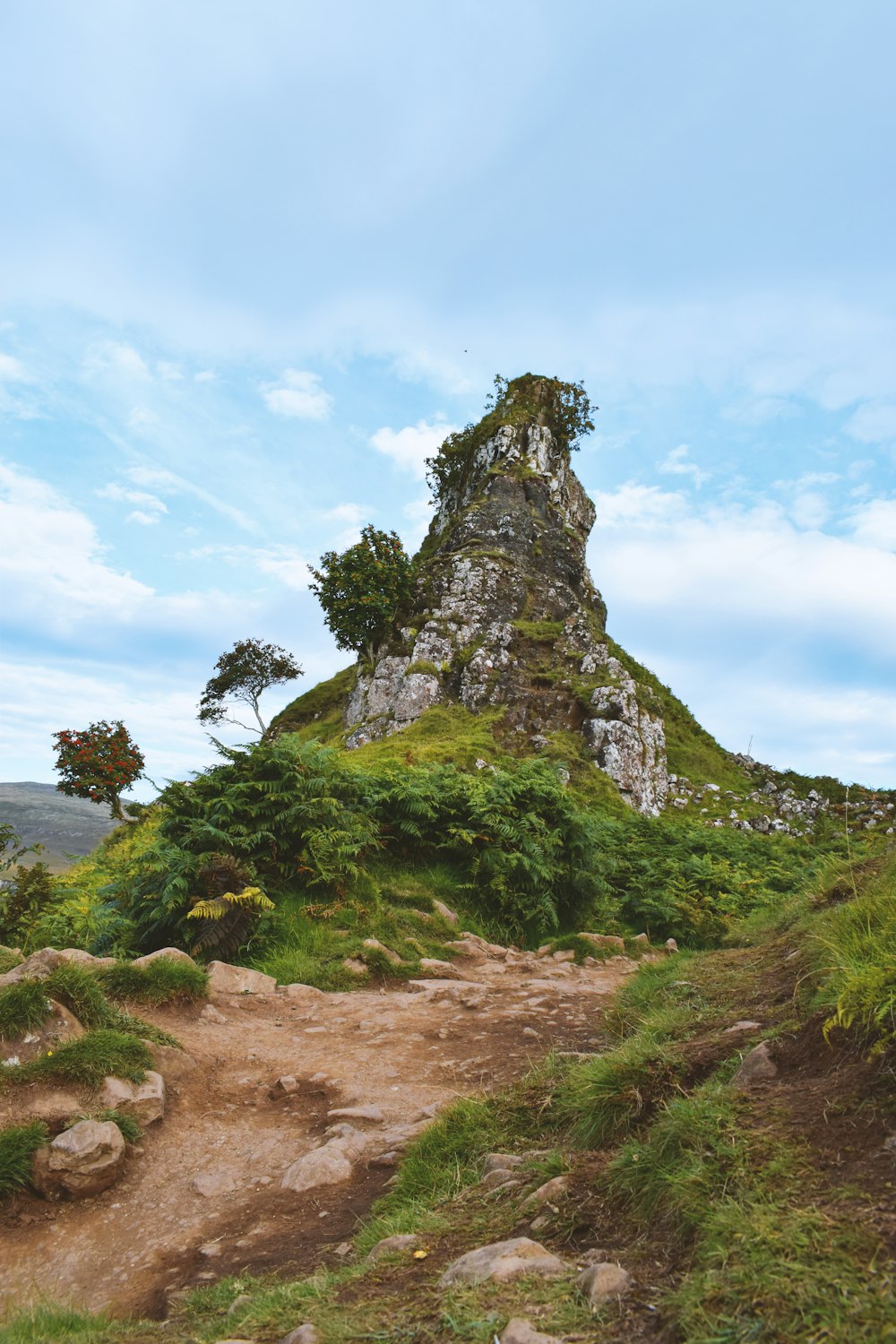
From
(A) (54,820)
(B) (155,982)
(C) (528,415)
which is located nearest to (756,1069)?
(B) (155,982)

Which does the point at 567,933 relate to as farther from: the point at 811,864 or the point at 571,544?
the point at 571,544

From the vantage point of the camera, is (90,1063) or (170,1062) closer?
(90,1063)

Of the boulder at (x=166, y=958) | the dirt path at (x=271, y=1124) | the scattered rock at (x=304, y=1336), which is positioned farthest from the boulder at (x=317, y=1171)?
the boulder at (x=166, y=958)

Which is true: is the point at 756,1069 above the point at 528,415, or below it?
below

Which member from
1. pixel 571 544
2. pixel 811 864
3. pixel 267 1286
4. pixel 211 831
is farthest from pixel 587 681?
pixel 267 1286

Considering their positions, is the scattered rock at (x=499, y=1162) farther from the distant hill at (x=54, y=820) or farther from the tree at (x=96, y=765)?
the distant hill at (x=54, y=820)

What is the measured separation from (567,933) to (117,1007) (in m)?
7.40

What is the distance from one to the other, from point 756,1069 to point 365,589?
3049 cm

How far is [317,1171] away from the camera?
14.1ft

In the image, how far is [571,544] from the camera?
3884 cm

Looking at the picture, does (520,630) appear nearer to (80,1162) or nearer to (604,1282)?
(80,1162)

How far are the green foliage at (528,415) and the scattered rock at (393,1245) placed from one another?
43.6 metres

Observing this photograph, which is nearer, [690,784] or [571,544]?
[690,784]

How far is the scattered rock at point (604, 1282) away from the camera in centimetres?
215
